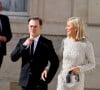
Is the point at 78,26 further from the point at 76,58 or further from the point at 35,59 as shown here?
the point at 35,59

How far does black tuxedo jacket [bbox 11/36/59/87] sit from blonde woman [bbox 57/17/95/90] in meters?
0.17

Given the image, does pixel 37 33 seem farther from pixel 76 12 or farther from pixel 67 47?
pixel 76 12

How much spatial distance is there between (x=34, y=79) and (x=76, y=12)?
3.11 meters

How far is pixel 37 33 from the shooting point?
6.07 meters

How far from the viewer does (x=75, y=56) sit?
5.96 m

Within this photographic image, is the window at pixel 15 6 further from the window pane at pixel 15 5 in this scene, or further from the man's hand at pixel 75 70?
the man's hand at pixel 75 70

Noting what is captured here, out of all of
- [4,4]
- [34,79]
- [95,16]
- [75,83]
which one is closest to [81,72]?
[75,83]

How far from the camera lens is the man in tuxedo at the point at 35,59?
239 inches

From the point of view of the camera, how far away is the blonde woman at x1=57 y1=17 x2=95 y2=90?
5.93 m

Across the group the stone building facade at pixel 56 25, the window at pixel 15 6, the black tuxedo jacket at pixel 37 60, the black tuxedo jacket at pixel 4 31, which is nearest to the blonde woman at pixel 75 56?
the black tuxedo jacket at pixel 37 60

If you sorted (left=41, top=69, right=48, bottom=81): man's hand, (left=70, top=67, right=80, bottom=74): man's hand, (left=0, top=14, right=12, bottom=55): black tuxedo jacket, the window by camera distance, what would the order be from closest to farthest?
1. (left=70, top=67, right=80, bottom=74): man's hand
2. (left=41, top=69, right=48, bottom=81): man's hand
3. (left=0, top=14, right=12, bottom=55): black tuxedo jacket
4. the window

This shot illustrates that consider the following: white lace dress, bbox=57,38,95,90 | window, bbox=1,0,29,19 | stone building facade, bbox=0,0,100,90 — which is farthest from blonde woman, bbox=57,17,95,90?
window, bbox=1,0,29,19

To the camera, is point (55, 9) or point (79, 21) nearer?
point (79, 21)

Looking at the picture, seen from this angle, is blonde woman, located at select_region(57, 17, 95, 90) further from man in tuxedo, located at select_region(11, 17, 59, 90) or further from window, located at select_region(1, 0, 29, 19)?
window, located at select_region(1, 0, 29, 19)
